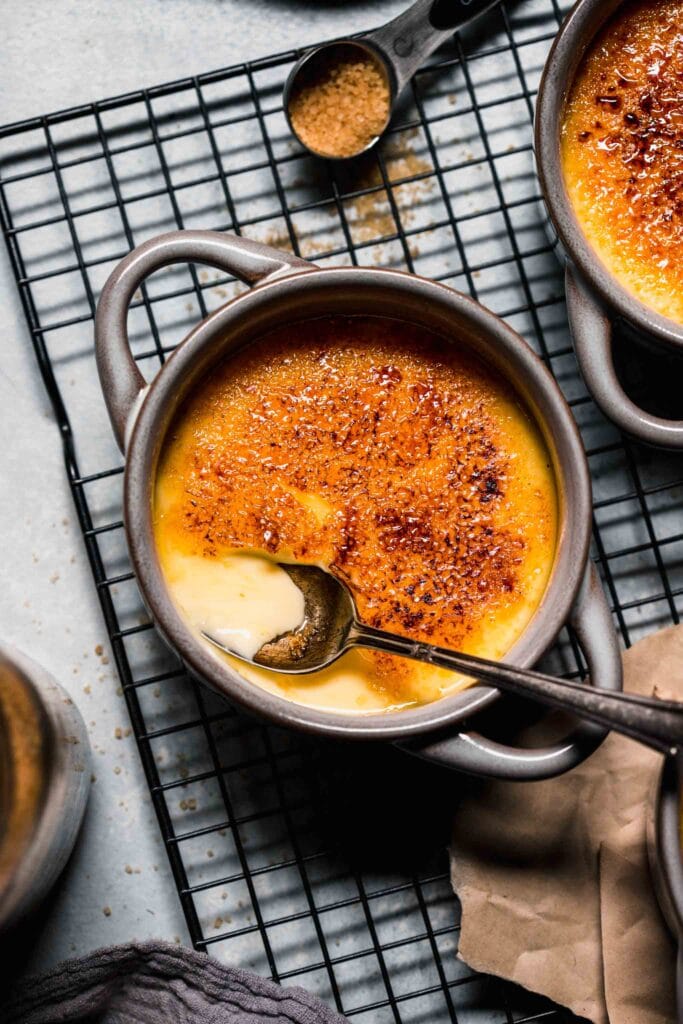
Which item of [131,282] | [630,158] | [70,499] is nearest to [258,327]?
[131,282]

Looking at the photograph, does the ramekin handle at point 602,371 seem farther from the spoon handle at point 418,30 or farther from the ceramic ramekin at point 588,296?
the spoon handle at point 418,30

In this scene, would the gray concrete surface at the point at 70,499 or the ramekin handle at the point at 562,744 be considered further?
the gray concrete surface at the point at 70,499

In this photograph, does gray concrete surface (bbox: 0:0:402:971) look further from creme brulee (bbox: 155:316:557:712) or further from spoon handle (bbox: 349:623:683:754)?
spoon handle (bbox: 349:623:683:754)

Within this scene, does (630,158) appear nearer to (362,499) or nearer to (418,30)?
(418,30)

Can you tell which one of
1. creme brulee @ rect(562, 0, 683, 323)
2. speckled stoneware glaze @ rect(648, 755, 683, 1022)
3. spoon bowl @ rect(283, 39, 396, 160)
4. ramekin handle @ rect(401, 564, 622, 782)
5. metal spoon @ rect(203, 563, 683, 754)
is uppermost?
spoon bowl @ rect(283, 39, 396, 160)

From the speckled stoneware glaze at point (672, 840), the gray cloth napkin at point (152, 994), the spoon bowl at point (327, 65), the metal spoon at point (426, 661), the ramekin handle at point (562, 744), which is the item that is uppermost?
the spoon bowl at point (327, 65)

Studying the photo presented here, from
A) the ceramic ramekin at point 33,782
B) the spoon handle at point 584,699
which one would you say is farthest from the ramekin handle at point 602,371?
the ceramic ramekin at point 33,782

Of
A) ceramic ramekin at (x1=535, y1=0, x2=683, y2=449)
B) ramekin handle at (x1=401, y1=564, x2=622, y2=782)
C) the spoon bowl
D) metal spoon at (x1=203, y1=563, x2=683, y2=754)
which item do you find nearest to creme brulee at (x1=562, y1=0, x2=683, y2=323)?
ceramic ramekin at (x1=535, y1=0, x2=683, y2=449)
